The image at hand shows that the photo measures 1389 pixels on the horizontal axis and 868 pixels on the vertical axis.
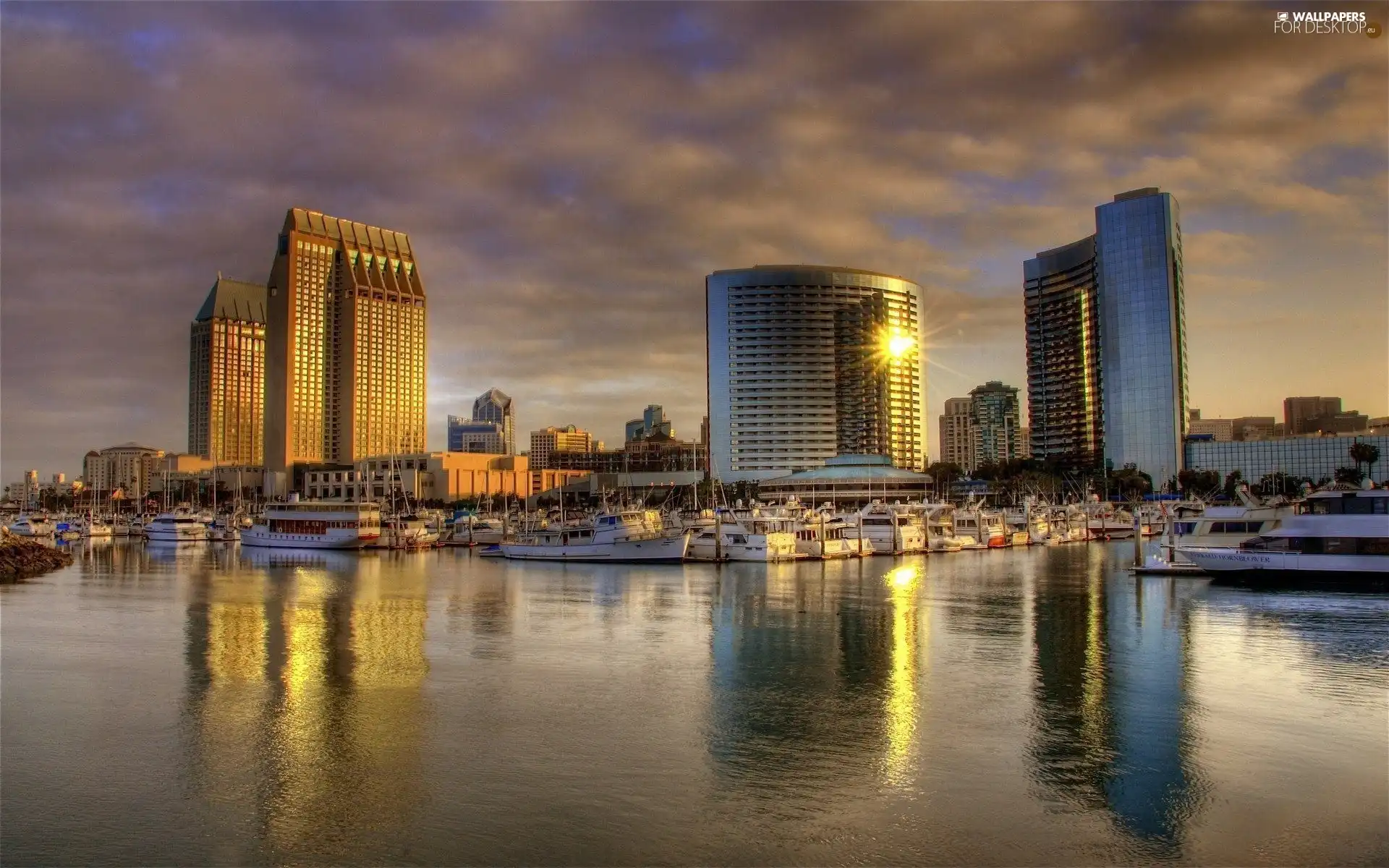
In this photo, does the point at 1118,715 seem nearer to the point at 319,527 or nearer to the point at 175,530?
the point at 319,527

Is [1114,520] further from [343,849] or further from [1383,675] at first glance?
[343,849]

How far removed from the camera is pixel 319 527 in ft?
407

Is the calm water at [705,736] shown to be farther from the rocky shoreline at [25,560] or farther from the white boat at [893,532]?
the white boat at [893,532]

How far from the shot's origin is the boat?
5753 inches

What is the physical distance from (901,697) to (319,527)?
350 feet

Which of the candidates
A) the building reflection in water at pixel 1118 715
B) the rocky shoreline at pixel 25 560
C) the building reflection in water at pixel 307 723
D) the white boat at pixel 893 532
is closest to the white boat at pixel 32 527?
the rocky shoreline at pixel 25 560

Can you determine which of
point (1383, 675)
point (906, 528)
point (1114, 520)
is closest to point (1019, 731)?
point (1383, 675)

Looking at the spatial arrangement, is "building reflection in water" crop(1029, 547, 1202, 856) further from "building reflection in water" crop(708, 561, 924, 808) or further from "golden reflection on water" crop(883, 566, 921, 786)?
"building reflection in water" crop(708, 561, 924, 808)

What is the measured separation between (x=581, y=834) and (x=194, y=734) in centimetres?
1334

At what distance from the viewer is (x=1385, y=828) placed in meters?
19.4

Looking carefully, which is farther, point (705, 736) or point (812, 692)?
point (812, 692)

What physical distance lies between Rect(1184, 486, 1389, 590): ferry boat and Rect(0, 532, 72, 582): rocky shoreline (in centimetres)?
8624

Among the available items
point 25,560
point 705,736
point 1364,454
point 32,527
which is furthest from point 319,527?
point 1364,454

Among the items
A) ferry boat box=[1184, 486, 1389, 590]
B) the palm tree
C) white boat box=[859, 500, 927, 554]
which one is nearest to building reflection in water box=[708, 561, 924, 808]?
ferry boat box=[1184, 486, 1389, 590]
